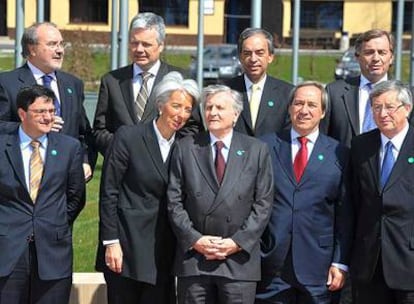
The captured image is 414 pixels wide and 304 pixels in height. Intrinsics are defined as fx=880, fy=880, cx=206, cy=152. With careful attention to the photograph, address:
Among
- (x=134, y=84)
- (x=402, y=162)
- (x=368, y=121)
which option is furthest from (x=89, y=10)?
(x=402, y=162)

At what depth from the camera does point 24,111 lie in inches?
221

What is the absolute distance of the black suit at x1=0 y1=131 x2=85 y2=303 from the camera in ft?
18.2

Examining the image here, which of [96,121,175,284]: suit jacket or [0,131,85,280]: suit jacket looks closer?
[0,131,85,280]: suit jacket

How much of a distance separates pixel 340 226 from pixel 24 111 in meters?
2.15

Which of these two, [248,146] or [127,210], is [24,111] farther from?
[248,146]

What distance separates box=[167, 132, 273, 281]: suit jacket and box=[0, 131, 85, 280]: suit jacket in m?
0.73

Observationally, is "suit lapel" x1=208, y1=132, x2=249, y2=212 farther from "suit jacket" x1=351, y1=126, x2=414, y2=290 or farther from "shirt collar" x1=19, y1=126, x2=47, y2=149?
"shirt collar" x1=19, y1=126, x2=47, y2=149

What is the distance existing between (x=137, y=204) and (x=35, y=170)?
2.26ft

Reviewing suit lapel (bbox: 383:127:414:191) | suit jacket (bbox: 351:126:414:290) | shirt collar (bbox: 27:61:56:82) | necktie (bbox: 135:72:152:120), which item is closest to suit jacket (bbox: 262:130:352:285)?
suit jacket (bbox: 351:126:414:290)

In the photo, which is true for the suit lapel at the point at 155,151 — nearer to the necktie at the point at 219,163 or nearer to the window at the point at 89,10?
the necktie at the point at 219,163

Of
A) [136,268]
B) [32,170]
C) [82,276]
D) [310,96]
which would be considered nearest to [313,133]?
[310,96]

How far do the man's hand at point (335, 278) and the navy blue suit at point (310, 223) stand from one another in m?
0.03

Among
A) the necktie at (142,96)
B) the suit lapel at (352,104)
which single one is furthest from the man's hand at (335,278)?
the necktie at (142,96)

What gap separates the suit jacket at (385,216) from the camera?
541 cm
